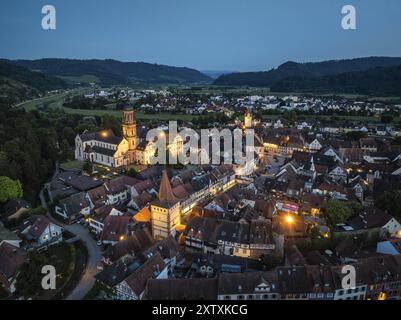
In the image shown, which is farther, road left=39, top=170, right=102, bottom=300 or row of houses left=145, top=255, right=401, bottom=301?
road left=39, top=170, right=102, bottom=300

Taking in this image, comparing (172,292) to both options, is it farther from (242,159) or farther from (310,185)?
(242,159)

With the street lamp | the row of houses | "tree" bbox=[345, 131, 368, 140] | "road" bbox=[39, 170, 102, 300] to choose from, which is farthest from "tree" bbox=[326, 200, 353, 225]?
"tree" bbox=[345, 131, 368, 140]

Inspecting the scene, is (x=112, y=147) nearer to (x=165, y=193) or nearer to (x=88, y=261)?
(x=165, y=193)

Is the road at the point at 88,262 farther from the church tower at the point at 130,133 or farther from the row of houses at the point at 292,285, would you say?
the church tower at the point at 130,133

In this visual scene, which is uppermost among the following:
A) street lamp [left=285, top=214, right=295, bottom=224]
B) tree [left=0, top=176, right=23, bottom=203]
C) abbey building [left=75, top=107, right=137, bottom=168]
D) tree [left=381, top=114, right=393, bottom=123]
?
tree [left=381, top=114, right=393, bottom=123]

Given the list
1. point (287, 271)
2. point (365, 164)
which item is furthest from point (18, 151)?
point (365, 164)

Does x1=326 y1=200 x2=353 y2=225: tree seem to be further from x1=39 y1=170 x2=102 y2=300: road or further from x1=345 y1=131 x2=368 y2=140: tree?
x1=345 y1=131 x2=368 y2=140: tree
